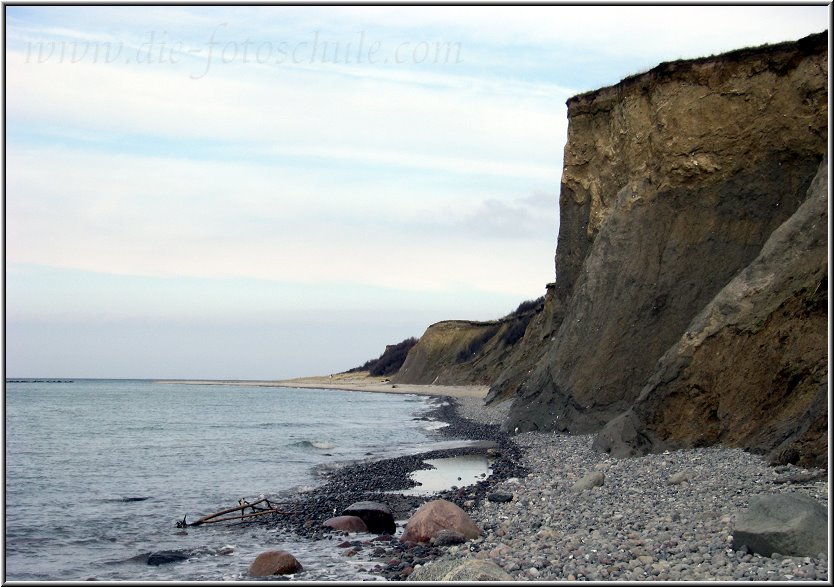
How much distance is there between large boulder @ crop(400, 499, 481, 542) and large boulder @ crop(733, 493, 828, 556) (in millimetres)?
3384

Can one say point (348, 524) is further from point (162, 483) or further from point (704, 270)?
point (704, 270)

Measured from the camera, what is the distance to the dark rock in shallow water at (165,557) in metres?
10.2

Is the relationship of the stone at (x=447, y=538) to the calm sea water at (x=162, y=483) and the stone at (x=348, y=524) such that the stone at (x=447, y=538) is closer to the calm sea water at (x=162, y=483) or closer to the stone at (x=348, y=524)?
the calm sea water at (x=162, y=483)

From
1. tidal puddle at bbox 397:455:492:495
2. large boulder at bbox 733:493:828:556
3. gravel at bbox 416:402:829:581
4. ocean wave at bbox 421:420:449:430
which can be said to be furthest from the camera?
ocean wave at bbox 421:420:449:430

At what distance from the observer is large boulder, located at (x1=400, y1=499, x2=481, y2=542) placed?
10039mm

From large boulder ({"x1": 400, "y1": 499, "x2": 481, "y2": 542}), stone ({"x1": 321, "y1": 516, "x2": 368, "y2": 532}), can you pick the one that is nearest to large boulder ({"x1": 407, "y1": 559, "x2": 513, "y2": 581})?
large boulder ({"x1": 400, "y1": 499, "x2": 481, "y2": 542})

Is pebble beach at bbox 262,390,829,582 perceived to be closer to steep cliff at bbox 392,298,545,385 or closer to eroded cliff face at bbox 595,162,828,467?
eroded cliff face at bbox 595,162,828,467

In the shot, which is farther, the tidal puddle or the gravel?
the tidal puddle

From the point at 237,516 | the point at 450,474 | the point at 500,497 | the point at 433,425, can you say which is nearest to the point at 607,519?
the point at 500,497

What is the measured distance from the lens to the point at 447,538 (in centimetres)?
985

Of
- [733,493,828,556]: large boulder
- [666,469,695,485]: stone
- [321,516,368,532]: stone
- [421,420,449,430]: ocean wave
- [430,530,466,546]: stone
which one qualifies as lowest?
[421,420,449,430]: ocean wave

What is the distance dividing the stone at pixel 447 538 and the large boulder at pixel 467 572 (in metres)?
1.40

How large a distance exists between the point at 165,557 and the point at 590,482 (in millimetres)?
5835

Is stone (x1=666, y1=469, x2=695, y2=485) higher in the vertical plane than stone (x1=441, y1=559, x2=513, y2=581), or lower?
higher
